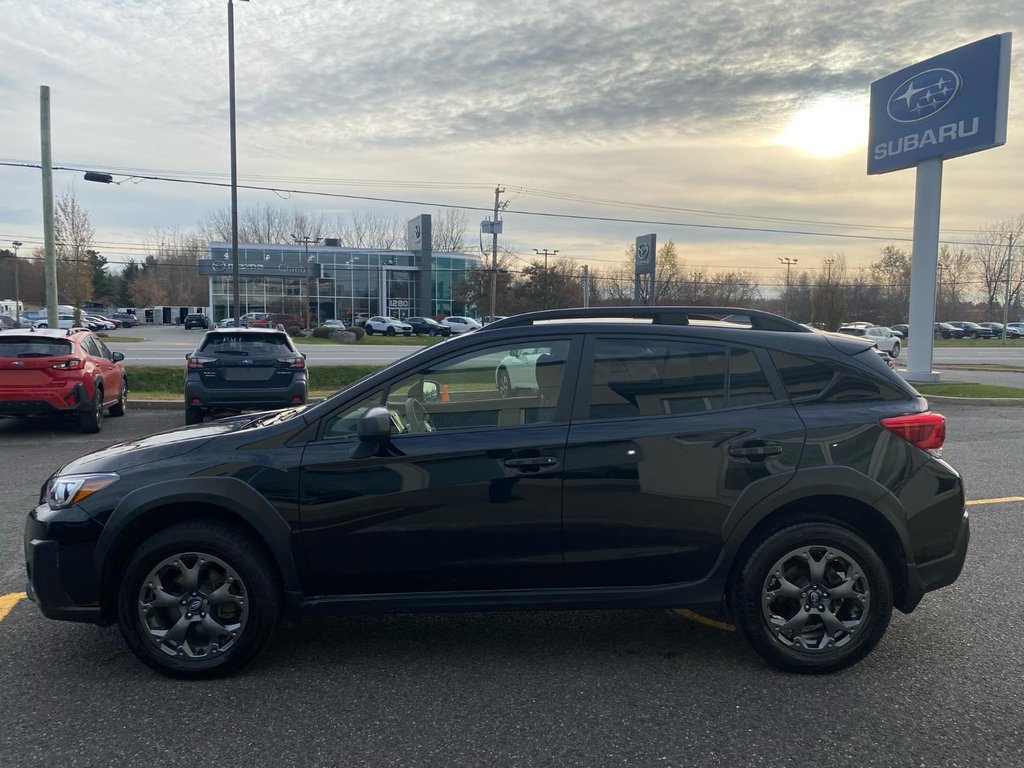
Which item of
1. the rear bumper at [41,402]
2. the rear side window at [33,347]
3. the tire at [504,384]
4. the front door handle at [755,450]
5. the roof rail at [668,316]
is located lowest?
the rear bumper at [41,402]

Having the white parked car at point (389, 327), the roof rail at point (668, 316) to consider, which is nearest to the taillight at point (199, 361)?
the roof rail at point (668, 316)

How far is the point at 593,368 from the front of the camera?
3879 millimetres

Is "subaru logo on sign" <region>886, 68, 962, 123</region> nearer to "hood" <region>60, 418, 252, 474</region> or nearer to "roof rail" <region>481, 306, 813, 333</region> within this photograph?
"roof rail" <region>481, 306, 813, 333</region>

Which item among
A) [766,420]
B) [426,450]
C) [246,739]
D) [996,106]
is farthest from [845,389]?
[996,106]

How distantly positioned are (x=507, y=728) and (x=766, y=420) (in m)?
1.87

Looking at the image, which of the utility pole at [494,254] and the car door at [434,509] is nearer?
the car door at [434,509]

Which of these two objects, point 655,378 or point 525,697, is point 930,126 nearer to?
point 655,378

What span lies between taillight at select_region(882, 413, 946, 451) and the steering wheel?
224 cm

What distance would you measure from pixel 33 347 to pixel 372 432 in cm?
937

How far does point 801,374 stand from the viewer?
3924mm

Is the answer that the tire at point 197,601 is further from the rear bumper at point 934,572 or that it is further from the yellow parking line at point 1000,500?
the yellow parking line at point 1000,500

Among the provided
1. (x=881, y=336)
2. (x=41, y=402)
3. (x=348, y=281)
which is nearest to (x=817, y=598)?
(x=41, y=402)

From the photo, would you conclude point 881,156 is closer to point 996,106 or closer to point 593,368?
point 996,106

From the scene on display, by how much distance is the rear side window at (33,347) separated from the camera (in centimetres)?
1055
